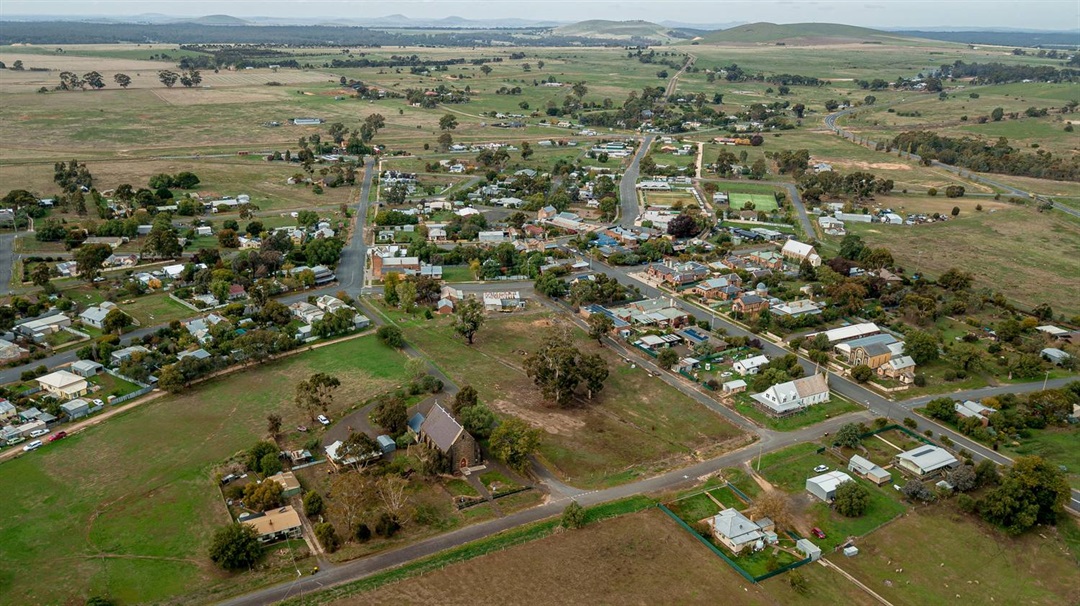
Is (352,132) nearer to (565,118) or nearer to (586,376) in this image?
(565,118)

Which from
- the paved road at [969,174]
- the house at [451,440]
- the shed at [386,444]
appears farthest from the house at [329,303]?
the paved road at [969,174]

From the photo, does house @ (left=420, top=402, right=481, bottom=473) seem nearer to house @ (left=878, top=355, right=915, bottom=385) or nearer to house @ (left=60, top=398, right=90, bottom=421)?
house @ (left=60, top=398, right=90, bottom=421)

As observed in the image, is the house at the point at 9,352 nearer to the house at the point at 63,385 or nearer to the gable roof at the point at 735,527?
the house at the point at 63,385

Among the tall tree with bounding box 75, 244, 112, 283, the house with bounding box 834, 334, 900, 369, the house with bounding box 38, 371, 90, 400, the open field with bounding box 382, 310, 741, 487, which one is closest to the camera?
the open field with bounding box 382, 310, 741, 487

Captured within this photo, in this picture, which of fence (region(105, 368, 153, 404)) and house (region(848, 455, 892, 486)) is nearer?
house (region(848, 455, 892, 486))

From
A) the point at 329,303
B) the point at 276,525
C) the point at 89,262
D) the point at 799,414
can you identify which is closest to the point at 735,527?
the point at 799,414

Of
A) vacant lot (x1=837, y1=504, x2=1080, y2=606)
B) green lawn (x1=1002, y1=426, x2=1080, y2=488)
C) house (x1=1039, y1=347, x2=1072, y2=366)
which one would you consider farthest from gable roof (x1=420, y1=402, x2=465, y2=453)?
house (x1=1039, y1=347, x2=1072, y2=366)

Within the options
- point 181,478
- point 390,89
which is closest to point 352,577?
point 181,478

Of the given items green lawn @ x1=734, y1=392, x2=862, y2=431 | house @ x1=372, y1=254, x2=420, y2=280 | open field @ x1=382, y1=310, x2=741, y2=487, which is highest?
house @ x1=372, y1=254, x2=420, y2=280
